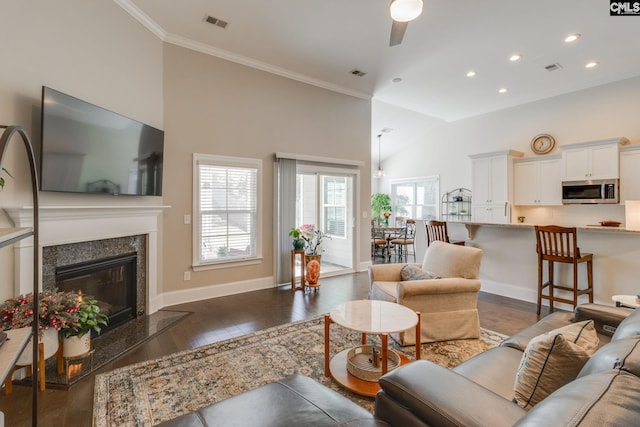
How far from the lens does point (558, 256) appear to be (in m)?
3.85

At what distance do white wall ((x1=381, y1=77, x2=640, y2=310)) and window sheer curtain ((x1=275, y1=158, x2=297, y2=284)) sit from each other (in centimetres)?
276

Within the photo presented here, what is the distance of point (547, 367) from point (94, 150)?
385cm

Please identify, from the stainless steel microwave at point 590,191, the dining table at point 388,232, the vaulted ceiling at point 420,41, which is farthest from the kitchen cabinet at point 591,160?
the dining table at point 388,232

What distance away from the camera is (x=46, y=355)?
7.64ft

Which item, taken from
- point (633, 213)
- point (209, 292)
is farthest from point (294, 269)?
point (633, 213)

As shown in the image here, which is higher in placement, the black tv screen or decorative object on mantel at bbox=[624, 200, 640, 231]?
the black tv screen

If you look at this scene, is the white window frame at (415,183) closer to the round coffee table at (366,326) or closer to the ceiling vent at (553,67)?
the ceiling vent at (553,67)

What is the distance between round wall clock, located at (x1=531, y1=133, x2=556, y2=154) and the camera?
6523 millimetres

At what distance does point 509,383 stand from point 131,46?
474 cm

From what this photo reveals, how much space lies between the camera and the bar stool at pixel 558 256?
3719 mm

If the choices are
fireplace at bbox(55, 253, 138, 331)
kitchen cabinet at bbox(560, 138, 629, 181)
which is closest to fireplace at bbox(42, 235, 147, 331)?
fireplace at bbox(55, 253, 138, 331)

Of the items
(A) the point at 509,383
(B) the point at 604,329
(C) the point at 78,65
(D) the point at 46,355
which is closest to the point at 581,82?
(B) the point at 604,329

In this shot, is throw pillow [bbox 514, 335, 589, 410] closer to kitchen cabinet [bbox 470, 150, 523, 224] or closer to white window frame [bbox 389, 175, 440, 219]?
kitchen cabinet [bbox 470, 150, 523, 224]

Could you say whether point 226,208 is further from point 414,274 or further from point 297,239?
point 414,274
